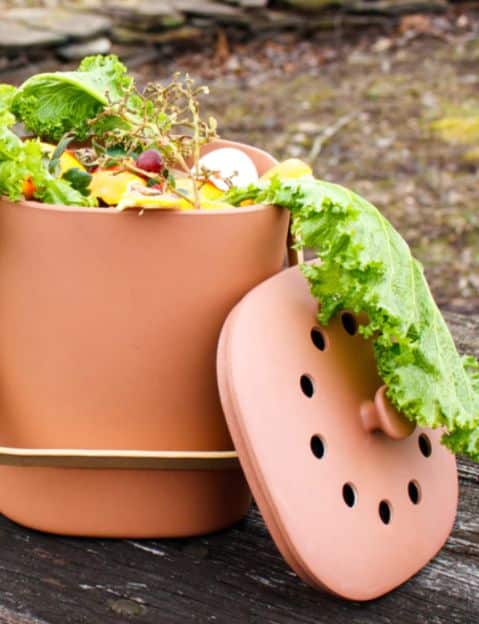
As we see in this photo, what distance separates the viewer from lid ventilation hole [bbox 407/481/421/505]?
3.39ft

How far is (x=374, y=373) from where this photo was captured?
1042 millimetres

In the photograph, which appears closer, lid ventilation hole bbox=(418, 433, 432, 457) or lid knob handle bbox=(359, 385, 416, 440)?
lid knob handle bbox=(359, 385, 416, 440)

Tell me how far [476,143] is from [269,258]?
11.1ft

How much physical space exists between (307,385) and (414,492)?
16 cm

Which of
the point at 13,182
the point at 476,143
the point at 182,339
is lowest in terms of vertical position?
the point at 476,143

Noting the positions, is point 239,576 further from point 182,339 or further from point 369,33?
point 369,33

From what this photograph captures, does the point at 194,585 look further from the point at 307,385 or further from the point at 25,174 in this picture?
the point at 25,174

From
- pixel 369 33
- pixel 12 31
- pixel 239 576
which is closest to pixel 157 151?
pixel 239 576

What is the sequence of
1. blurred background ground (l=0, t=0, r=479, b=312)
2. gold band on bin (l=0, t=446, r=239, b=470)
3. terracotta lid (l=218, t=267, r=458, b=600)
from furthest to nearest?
blurred background ground (l=0, t=0, r=479, b=312) → gold band on bin (l=0, t=446, r=239, b=470) → terracotta lid (l=218, t=267, r=458, b=600)

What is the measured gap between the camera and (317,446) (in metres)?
0.98

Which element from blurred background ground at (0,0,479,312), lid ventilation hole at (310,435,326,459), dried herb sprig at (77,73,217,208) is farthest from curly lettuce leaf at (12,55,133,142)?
blurred background ground at (0,0,479,312)

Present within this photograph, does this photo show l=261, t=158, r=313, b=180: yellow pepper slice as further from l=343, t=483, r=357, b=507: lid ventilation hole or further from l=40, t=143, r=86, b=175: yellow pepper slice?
l=343, t=483, r=357, b=507: lid ventilation hole

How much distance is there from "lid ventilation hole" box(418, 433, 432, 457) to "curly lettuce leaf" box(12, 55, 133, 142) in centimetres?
46

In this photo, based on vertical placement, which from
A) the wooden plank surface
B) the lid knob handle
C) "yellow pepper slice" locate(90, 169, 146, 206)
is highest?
"yellow pepper slice" locate(90, 169, 146, 206)
